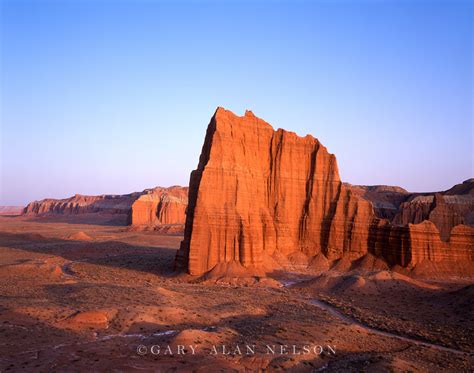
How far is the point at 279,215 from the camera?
40.4m

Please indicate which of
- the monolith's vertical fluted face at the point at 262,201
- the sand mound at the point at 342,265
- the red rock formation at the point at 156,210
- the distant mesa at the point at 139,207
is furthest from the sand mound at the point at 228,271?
the red rock formation at the point at 156,210

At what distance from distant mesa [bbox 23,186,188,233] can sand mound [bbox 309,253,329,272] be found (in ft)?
207

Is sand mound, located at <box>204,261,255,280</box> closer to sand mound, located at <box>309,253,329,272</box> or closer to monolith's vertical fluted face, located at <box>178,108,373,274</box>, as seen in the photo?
monolith's vertical fluted face, located at <box>178,108,373,274</box>

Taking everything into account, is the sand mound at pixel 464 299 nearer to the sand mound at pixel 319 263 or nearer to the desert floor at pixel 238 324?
the desert floor at pixel 238 324

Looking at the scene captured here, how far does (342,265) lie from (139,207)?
290 ft

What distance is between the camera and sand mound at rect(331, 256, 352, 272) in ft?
125

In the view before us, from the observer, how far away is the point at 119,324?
727 inches

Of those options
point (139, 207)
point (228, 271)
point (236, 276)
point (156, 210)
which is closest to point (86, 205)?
point (156, 210)

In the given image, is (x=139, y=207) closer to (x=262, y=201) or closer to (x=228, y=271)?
(x=262, y=201)

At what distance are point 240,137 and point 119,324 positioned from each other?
932 inches

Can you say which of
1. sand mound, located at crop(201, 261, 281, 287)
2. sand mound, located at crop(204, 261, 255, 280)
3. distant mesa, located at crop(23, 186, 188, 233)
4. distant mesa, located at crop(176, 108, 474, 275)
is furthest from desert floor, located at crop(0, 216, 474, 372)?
distant mesa, located at crop(23, 186, 188, 233)

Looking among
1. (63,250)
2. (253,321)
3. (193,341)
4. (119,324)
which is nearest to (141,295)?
(119,324)

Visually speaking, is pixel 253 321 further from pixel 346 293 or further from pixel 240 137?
pixel 240 137

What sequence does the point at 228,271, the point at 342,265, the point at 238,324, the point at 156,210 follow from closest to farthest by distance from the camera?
the point at 238,324, the point at 228,271, the point at 342,265, the point at 156,210
